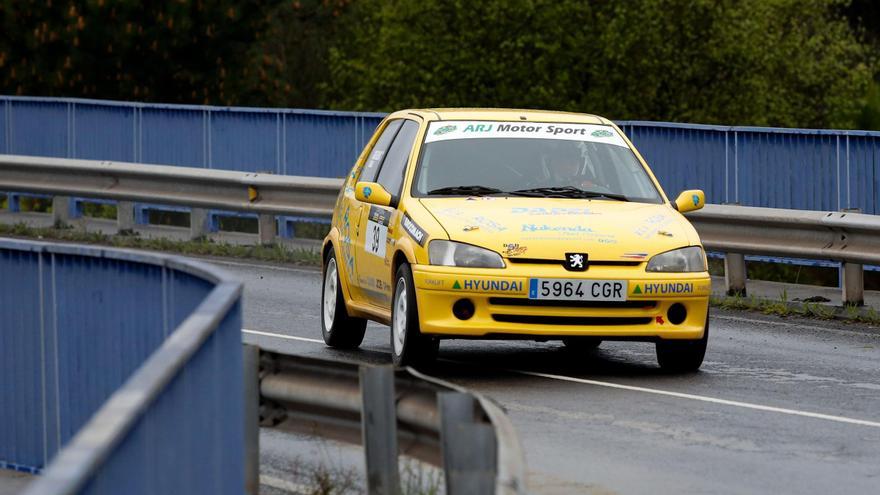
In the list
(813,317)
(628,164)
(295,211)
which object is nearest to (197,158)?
(295,211)

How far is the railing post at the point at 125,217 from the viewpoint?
23.5m

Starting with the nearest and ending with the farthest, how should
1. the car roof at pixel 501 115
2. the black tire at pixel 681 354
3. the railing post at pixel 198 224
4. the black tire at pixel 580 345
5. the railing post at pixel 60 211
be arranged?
the black tire at pixel 681 354
the car roof at pixel 501 115
the black tire at pixel 580 345
the railing post at pixel 198 224
the railing post at pixel 60 211

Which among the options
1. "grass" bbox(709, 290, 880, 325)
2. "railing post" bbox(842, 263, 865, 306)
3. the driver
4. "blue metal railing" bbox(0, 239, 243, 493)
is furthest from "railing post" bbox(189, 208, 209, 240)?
"blue metal railing" bbox(0, 239, 243, 493)

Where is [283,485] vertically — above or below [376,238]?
below

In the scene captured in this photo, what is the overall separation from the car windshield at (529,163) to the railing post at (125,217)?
11.2 m

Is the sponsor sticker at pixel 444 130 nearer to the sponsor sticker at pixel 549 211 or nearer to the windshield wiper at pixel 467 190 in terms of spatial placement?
the windshield wiper at pixel 467 190

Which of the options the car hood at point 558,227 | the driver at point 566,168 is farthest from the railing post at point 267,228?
the car hood at point 558,227

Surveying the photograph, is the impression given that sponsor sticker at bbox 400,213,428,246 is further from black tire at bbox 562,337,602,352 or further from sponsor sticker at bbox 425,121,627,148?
black tire at bbox 562,337,602,352

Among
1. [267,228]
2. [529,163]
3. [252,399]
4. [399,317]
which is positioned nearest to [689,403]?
[399,317]

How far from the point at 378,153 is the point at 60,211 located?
460 inches

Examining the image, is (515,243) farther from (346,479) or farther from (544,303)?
(346,479)

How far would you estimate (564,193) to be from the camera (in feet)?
40.8

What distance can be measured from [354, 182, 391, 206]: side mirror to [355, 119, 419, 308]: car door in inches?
3.1

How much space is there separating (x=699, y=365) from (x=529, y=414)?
7.27 feet
